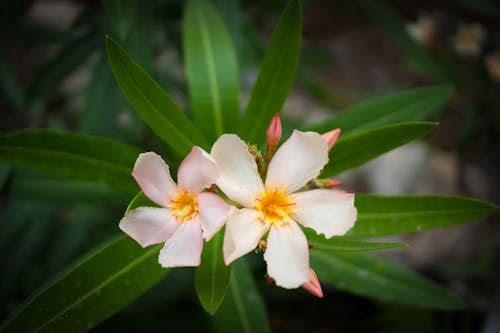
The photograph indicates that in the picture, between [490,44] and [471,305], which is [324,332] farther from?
[490,44]

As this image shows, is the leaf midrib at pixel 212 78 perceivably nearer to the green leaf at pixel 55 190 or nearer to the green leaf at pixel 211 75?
the green leaf at pixel 211 75

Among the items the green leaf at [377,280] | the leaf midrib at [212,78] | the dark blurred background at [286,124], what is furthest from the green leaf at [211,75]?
the green leaf at [377,280]

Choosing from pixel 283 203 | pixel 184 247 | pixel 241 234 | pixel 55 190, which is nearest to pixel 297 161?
pixel 283 203

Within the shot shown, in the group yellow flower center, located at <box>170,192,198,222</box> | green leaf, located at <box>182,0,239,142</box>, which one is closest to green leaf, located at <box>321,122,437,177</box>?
green leaf, located at <box>182,0,239,142</box>

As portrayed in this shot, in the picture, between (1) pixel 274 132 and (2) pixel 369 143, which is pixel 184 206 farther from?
(2) pixel 369 143

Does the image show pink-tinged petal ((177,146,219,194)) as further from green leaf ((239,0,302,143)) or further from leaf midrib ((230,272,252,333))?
leaf midrib ((230,272,252,333))
